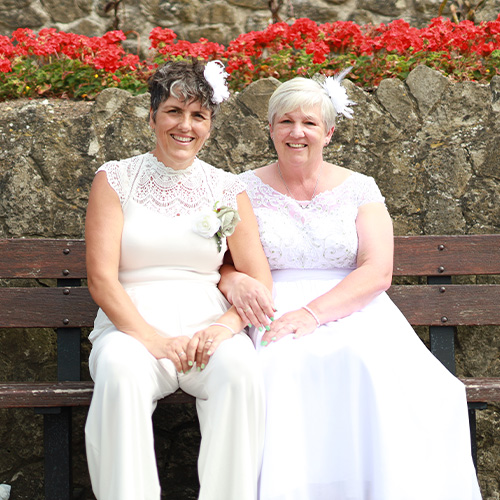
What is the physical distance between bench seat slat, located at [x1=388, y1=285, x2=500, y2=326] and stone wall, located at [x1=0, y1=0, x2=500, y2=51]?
2768 mm

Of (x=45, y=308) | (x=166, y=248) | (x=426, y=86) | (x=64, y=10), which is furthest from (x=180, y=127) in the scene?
(x=64, y=10)

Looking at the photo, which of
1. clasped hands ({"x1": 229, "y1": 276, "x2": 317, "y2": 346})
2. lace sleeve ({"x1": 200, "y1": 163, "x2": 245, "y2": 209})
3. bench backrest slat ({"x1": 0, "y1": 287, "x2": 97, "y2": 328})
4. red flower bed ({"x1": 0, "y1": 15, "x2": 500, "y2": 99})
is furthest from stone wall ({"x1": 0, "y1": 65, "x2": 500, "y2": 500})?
clasped hands ({"x1": 229, "y1": 276, "x2": 317, "y2": 346})

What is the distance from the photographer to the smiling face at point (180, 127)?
291 centimetres

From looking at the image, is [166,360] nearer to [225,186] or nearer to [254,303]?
[254,303]

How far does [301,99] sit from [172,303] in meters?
1.05

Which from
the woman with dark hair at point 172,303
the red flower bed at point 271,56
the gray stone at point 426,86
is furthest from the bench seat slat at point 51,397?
the gray stone at point 426,86

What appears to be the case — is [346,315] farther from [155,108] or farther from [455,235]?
[155,108]

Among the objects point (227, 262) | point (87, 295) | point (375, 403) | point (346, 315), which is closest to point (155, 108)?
point (227, 262)

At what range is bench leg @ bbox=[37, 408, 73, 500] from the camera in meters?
2.96

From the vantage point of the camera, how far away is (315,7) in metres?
5.48

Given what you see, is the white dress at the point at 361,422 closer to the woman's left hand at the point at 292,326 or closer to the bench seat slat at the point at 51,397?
the woman's left hand at the point at 292,326

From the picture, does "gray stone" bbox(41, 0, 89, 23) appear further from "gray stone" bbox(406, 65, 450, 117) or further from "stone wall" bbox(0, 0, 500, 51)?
"gray stone" bbox(406, 65, 450, 117)

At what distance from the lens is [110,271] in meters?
2.79

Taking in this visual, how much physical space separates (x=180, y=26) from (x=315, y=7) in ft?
3.36
